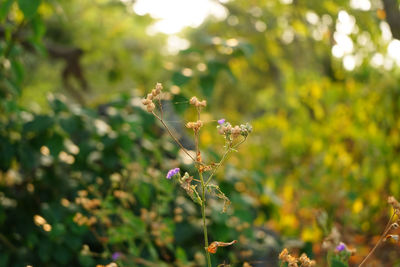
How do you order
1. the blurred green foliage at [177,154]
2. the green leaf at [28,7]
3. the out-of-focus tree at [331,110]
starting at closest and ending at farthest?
the green leaf at [28,7] < the blurred green foliage at [177,154] < the out-of-focus tree at [331,110]

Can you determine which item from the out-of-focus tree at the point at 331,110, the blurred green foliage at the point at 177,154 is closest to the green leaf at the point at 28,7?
the blurred green foliage at the point at 177,154

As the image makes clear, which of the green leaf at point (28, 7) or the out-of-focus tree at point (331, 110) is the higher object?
the out-of-focus tree at point (331, 110)

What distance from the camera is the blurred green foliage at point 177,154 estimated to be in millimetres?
1542

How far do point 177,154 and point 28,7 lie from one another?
82cm

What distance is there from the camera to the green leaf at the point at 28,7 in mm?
1302

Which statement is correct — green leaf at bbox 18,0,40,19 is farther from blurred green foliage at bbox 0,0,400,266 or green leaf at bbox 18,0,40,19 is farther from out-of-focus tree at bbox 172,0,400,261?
out-of-focus tree at bbox 172,0,400,261

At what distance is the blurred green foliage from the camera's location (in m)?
1.54

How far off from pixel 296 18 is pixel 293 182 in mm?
1119

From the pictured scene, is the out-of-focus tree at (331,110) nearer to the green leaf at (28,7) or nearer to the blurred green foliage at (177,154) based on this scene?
the blurred green foliage at (177,154)

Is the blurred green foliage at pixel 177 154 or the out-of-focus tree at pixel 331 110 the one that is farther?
the out-of-focus tree at pixel 331 110

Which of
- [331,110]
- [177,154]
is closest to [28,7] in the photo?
[177,154]

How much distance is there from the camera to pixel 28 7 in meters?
1.31

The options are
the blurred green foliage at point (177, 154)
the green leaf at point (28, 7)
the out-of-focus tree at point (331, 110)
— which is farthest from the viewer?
the out-of-focus tree at point (331, 110)

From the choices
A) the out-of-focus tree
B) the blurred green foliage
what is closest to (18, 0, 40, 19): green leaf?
the blurred green foliage
